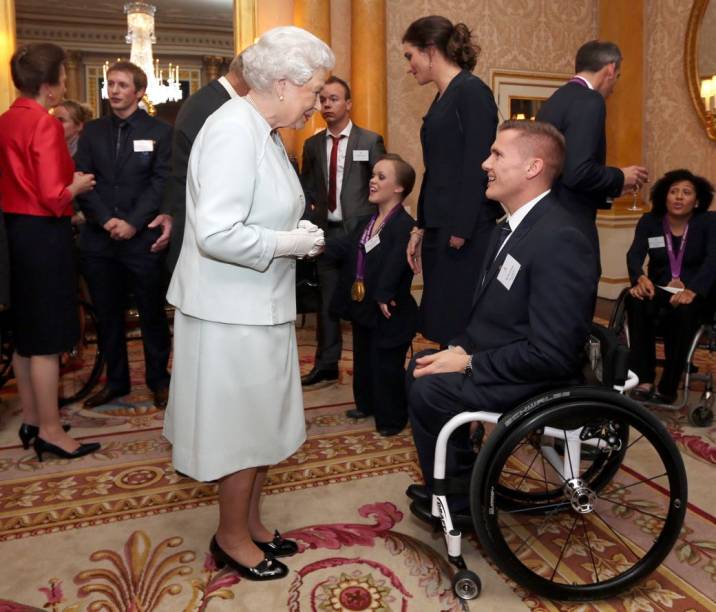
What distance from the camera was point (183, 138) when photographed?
284 cm

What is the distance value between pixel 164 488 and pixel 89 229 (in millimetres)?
1593

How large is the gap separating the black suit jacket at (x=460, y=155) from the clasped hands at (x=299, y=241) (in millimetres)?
1043

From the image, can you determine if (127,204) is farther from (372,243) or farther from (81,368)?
(81,368)

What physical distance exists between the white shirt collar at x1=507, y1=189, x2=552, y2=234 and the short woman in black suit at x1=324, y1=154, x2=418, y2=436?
1.08 meters

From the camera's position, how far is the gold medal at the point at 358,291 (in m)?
3.35

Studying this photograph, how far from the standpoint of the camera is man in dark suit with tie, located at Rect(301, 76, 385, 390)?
14.0ft

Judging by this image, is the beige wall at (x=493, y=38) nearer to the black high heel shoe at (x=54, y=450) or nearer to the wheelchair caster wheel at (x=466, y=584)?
the black high heel shoe at (x=54, y=450)

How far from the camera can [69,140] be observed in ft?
15.1

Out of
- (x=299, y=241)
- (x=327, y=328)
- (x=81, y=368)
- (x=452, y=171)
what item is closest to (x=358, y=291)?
(x=452, y=171)

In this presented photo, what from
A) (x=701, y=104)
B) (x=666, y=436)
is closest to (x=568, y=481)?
(x=666, y=436)

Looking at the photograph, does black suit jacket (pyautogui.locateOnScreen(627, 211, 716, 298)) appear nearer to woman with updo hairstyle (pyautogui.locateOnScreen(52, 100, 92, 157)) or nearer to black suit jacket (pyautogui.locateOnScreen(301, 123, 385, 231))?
black suit jacket (pyautogui.locateOnScreen(301, 123, 385, 231))

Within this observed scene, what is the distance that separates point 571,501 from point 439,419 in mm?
447

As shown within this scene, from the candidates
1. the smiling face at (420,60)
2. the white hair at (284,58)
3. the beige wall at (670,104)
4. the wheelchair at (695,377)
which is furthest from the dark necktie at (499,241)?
the beige wall at (670,104)

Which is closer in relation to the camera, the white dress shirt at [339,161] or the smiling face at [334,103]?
the smiling face at [334,103]
